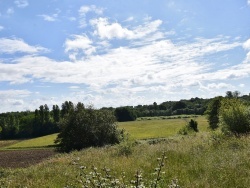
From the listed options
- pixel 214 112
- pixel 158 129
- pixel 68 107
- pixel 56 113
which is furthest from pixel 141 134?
pixel 56 113

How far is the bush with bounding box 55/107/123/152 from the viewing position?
4119 centimetres

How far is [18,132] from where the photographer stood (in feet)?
447

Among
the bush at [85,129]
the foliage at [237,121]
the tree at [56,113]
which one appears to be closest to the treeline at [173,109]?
the tree at [56,113]

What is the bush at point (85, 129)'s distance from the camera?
41.2 meters

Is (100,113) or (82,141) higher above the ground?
(100,113)

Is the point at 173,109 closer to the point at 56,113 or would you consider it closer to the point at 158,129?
the point at 56,113

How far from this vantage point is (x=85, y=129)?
41.1m

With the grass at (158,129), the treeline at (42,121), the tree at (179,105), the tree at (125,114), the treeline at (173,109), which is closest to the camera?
the grass at (158,129)

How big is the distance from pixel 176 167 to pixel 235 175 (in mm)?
2954

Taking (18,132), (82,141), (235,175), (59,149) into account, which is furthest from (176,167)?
(18,132)

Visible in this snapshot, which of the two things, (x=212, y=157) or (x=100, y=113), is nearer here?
(x=212, y=157)

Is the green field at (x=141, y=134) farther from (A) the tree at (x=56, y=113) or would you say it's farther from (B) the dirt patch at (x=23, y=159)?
(A) the tree at (x=56, y=113)

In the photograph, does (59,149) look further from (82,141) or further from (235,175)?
(235,175)

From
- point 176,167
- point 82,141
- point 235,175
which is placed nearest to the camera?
point 235,175
